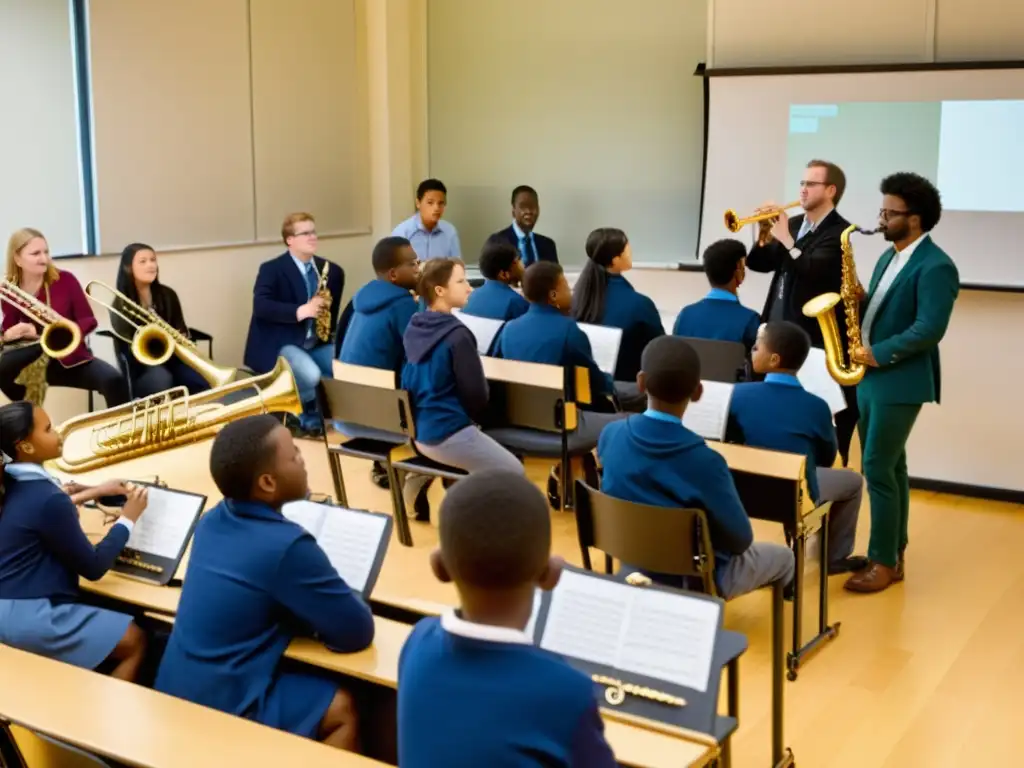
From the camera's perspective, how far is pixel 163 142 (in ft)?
22.6

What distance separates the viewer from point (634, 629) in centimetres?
238

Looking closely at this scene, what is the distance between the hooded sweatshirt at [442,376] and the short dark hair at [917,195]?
1714 millimetres

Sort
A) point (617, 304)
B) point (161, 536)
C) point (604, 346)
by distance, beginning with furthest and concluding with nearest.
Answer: point (617, 304), point (604, 346), point (161, 536)

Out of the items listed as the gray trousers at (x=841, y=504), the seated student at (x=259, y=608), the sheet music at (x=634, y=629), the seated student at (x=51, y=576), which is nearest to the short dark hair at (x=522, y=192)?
the gray trousers at (x=841, y=504)

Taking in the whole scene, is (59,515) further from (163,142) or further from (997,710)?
(163,142)

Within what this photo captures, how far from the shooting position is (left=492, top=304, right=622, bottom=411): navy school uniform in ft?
16.6

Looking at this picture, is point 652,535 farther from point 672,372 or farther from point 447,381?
point 447,381

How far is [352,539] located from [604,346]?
9.09 ft

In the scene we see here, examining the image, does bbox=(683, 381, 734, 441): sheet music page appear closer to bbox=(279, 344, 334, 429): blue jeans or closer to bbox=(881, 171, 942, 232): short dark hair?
bbox=(881, 171, 942, 232): short dark hair

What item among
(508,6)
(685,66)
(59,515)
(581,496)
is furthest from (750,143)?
(59,515)

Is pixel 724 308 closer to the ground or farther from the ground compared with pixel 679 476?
farther from the ground

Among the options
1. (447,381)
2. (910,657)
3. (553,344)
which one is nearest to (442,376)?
(447,381)

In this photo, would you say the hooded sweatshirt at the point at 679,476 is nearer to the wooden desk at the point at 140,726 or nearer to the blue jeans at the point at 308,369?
the wooden desk at the point at 140,726

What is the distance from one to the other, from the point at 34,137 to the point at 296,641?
15.1 feet
